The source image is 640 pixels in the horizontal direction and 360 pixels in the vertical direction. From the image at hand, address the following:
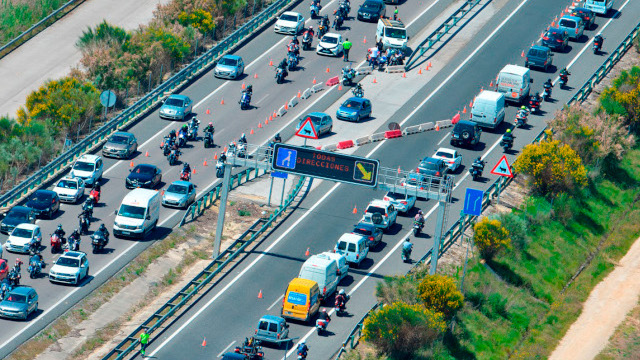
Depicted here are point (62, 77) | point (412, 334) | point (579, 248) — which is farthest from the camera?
point (62, 77)

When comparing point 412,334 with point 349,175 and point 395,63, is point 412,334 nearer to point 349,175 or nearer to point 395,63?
point 349,175

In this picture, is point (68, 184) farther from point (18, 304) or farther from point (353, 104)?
point (353, 104)

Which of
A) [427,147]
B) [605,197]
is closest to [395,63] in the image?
[427,147]

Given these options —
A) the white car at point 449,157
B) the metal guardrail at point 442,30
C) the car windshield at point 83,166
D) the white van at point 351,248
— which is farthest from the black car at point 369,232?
the metal guardrail at point 442,30

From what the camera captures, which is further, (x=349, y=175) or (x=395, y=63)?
(x=395, y=63)

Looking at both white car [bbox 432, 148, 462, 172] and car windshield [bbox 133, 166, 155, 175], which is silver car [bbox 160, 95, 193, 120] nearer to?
car windshield [bbox 133, 166, 155, 175]

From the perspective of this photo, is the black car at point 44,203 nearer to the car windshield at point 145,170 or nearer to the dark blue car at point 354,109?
the car windshield at point 145,170

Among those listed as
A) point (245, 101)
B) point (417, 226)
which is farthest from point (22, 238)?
point (245, 101)
